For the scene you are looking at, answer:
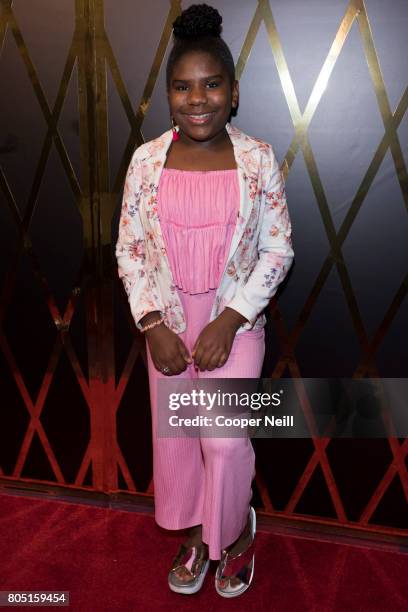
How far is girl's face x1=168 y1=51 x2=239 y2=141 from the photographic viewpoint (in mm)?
1542

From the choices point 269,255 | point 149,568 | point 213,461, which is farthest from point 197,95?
point 149,568

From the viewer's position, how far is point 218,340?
1622mm

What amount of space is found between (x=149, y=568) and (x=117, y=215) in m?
1.14

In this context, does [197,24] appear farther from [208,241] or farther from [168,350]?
[168,350]

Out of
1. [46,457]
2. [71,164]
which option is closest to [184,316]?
[71,164]

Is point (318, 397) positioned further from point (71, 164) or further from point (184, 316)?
point (71, 164)

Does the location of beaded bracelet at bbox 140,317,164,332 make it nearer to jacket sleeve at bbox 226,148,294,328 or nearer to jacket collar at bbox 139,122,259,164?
jacket sleeve at bbox 226,148,294,328

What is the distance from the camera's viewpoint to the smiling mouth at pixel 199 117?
159 cm

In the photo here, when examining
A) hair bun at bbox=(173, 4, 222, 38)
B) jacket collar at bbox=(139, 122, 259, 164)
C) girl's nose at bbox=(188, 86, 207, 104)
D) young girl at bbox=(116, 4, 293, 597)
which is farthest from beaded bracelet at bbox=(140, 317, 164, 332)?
hair bun at bbox=(173, 4, 222, 38)

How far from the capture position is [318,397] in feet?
6.70

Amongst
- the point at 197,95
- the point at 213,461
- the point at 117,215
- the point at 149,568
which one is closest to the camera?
the point at 197,95

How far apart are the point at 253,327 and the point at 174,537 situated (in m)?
0.85

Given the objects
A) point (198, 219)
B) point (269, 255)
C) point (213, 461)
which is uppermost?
point (198, 219)

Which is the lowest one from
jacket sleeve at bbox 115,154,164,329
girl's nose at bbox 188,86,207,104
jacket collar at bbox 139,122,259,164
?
jacket sleeve at bbox 115,154,164,329
